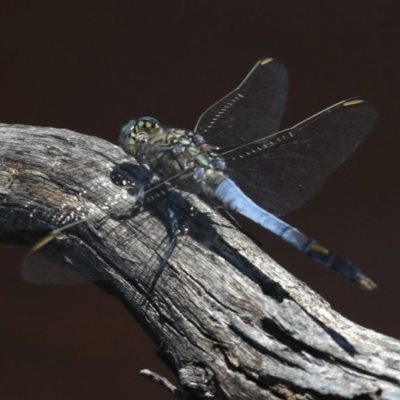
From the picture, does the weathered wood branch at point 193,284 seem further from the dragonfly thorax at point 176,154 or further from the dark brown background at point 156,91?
the dark brown background at point 156,91

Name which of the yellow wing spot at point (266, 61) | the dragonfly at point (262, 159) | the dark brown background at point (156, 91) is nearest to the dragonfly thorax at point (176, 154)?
the dragonfly at point (262, 159)

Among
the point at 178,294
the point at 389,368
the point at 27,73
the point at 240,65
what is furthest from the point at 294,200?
the point at 27,73

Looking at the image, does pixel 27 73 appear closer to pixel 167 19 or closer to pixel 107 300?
pixel 167 19

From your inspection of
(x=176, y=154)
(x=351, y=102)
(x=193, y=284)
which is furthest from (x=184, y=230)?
(x=351, y=102)

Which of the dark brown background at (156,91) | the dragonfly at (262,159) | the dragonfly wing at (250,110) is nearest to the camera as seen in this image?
the dragonfly at (262,159)

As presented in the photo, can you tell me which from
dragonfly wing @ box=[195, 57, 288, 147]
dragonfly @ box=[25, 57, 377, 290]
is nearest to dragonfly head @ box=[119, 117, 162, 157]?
dragonfly @ box=[25, 57, 377, 290]

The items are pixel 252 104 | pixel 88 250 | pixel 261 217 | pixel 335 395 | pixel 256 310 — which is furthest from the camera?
pixel 252 104

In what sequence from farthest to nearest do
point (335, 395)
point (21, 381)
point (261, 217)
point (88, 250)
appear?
point (21, 381) → point (261, 217) → point (88, 250) → point (335, 395)
